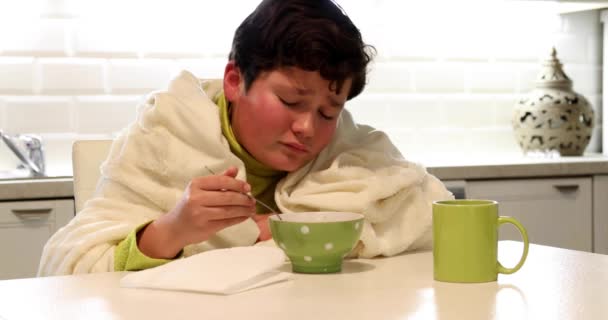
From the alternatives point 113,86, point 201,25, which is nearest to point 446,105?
point 201,25

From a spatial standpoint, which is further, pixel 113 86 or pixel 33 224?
pixel 113 86

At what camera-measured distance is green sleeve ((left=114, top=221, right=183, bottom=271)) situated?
4.52 feet

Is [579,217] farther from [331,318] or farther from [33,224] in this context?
[331,318]

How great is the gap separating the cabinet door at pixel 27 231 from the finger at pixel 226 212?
1.30 m

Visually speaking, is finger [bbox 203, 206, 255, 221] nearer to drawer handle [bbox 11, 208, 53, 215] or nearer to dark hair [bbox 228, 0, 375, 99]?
dark hair [bbox 228, 0, 375, 99]

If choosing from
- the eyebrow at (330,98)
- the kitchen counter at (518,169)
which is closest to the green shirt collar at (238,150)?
the eyebrow at (330,98)

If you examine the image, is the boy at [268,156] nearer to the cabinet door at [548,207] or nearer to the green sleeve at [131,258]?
the green sleeve at [131,258]

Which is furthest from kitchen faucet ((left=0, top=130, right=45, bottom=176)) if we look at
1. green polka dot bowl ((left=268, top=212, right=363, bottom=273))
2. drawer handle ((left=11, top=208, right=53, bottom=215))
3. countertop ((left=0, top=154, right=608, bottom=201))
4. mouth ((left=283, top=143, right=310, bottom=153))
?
green polka dot bowl ((left=268, top=212, right=363, bottom=273))

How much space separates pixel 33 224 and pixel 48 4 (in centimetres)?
91

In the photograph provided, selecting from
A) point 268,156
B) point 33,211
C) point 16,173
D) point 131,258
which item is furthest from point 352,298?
point 16,173

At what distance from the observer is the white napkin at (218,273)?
1139mm

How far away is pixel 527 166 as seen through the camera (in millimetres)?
3008

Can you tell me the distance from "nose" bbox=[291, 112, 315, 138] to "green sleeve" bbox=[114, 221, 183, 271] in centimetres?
31

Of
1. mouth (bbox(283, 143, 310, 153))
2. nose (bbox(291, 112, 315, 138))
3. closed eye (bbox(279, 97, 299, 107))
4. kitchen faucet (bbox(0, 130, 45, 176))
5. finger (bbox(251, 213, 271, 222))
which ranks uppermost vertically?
closed eye (bbox(279, 97, 299, 107))
